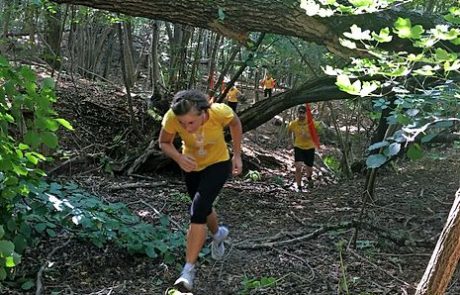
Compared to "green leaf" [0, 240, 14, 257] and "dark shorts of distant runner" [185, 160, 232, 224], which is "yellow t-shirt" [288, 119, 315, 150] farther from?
"green leaf" [0, 240, 14, 257]

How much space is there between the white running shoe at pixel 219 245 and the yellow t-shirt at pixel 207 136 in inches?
28.3

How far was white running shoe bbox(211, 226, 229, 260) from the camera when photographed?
4.95 metres

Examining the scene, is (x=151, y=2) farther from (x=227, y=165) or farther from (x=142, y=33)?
(x=142, y=33)

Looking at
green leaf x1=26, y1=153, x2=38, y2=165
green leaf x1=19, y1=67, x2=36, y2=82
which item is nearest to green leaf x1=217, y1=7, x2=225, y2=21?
green leaf x1=19, y1=67, x2=36, y2=82

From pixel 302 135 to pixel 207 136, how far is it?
216 inches

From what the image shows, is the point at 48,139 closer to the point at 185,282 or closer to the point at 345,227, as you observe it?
the point at 185,282

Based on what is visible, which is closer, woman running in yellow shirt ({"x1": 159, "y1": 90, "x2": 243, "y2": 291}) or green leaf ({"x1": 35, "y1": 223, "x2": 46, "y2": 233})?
woman running in yellow shirt ({"x1": 159, "y1": 90, "x2": 243, "y2": 291})

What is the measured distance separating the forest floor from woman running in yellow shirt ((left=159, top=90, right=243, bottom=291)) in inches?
18.0

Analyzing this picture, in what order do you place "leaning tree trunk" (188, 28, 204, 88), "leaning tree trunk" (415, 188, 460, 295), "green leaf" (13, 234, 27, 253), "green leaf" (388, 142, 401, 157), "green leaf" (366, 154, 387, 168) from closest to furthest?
"green leaf" (388, 142, 401, 157)
"green leaf" (366, 154, 387, 168)
"leaning tree trunk" (415, 188, 460, 295)
"green leaf" (13, 234, 27, 253)
"leaning tree trunk" (188, 28, 204, 88)

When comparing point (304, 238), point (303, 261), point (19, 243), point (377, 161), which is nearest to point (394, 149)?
point (377, 161)

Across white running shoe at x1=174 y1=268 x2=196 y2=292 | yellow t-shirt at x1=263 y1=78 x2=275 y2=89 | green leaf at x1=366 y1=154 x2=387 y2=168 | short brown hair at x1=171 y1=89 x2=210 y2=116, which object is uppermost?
green leaf at x1=366 y1=154 x2=387 y2=168

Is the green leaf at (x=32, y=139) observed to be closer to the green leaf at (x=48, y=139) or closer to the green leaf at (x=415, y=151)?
the green leaf at (x=48, y=139)

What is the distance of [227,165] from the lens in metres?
4.60

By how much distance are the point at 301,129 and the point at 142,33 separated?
1348 cm
